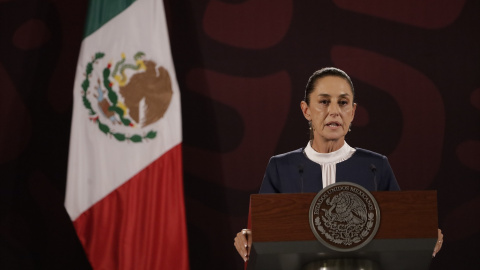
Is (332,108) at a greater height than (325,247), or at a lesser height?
greater

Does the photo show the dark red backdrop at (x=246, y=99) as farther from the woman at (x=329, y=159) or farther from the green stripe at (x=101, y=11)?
the woman at (x=329, y=159)

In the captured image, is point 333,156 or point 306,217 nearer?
point 306,217

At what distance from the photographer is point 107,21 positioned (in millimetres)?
4215

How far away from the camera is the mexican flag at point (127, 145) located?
4000 millimetres

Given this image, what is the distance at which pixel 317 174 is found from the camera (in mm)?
2662

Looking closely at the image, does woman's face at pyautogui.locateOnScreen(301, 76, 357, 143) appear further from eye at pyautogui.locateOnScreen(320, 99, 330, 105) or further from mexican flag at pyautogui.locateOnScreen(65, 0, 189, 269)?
mexican flag at pyautogui.locateOnScreen(65, 0, 189, 269)

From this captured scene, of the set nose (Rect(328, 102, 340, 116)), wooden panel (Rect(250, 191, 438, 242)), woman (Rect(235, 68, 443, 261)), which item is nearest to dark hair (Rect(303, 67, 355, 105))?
woman (Rect(235, 68, 443, 261))

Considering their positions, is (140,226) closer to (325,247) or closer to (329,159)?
(329,159)

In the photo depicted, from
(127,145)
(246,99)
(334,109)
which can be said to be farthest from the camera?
(246,99)

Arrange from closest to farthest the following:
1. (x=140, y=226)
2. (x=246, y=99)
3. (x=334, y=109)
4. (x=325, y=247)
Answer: (x=325, y=247), (x=334, y=109), (x=140, y=226), (x=246, y=99)

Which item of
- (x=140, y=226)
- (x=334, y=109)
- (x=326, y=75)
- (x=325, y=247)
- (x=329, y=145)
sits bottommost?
(x=140, y=226)

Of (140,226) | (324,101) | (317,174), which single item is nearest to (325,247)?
(317,174)

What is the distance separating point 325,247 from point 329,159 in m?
0.80

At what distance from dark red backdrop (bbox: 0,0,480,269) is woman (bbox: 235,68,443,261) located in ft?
5.45
